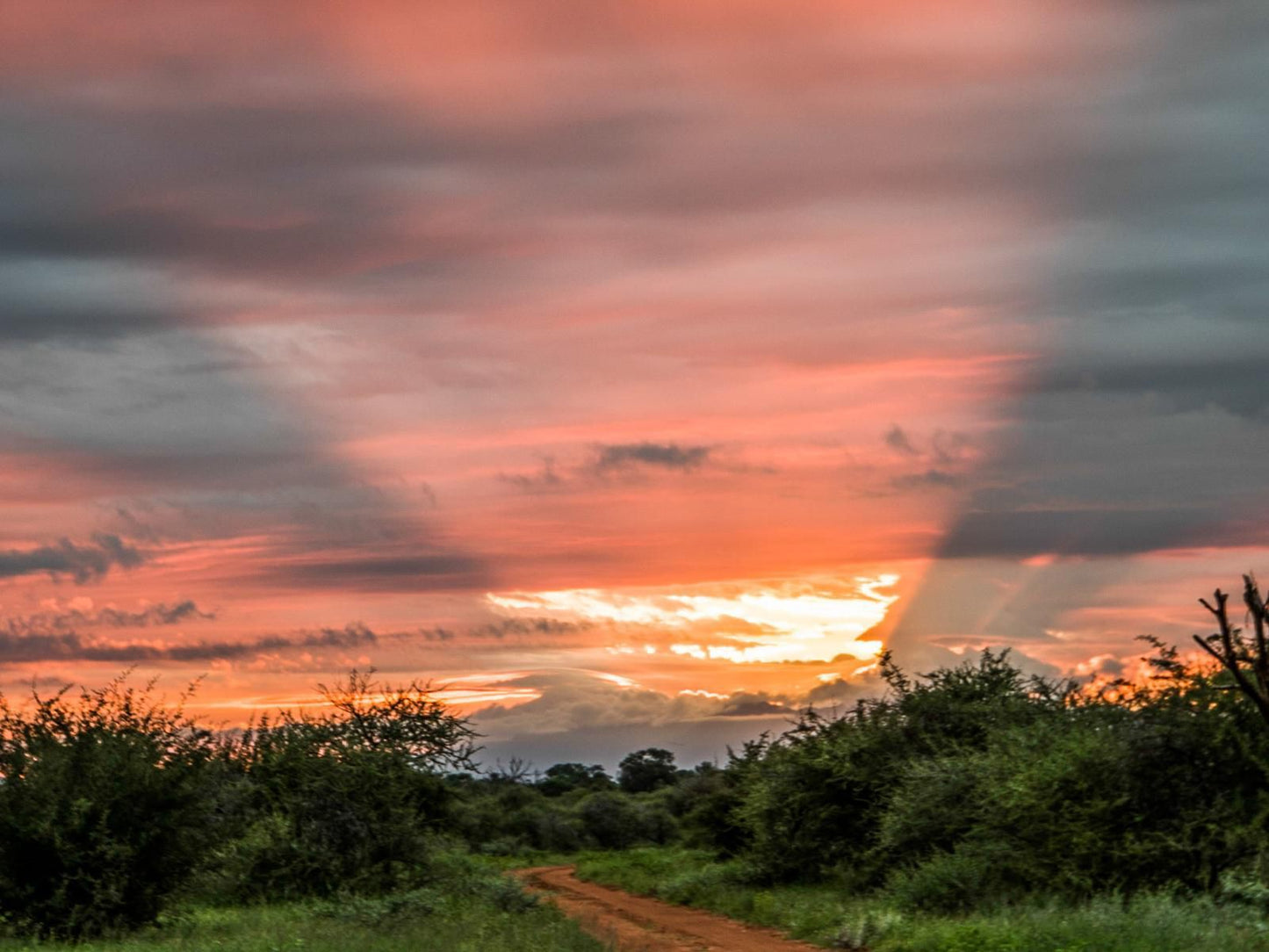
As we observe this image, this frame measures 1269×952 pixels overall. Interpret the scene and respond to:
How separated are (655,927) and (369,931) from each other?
320 inches

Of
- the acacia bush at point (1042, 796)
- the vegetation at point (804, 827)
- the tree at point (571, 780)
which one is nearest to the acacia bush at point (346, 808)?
the vegetation at point (804, 827)

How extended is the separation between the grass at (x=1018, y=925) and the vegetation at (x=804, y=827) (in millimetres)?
70

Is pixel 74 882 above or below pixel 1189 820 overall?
below

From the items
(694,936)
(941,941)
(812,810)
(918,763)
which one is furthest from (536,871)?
(941,941)

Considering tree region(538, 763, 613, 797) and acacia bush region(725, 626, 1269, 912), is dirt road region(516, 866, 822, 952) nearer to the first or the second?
acacia bush region(725, 626, 1269, 912)

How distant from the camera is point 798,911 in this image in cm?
2784

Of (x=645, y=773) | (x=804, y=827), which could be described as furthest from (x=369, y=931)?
(x=645, y=773)

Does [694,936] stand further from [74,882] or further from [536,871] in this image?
[536,871]

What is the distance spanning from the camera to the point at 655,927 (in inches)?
1123

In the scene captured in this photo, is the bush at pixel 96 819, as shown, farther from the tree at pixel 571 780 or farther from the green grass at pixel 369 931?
the tree at pixel 571 780

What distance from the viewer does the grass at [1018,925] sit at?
56.1 feet

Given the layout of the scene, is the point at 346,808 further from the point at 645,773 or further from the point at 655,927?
the point at 645,773

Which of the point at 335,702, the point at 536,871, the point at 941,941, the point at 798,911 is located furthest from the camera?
the point at 536,871

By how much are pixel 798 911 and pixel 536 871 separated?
30.2 metres
